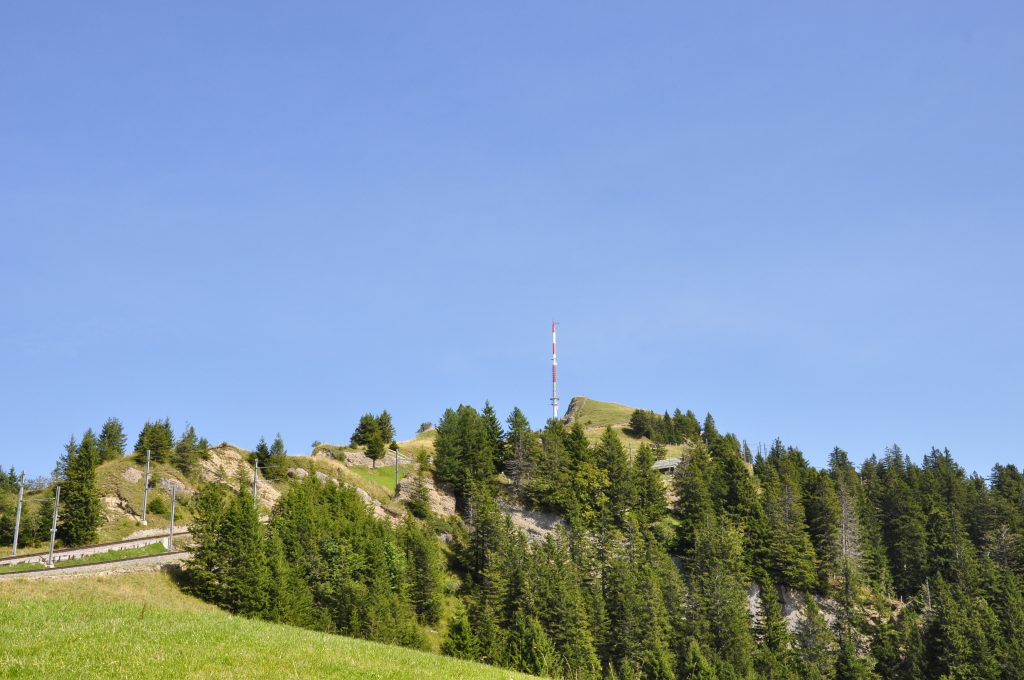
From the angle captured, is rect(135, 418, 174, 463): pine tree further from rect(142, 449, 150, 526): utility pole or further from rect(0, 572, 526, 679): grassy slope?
rect(0, 572, 526, 679): grassy slope

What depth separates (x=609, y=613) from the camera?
320 ft

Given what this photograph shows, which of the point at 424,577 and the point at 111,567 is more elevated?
the point at 111,567

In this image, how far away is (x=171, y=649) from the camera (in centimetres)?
3014

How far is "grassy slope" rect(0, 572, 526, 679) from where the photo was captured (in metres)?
27.5

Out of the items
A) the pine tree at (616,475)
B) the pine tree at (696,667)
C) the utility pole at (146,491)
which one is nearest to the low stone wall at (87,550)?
the utility pole at (146,491)

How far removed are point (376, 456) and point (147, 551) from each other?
192 feet

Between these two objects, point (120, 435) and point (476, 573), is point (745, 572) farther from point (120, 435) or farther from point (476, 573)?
point (120, 435)

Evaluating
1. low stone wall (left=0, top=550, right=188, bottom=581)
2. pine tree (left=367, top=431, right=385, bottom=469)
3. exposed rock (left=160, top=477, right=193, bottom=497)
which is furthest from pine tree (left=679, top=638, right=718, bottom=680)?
exposed rock (left=160, top=477, right=193, bottom=497)

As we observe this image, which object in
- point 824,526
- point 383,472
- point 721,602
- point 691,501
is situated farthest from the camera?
point 383,472

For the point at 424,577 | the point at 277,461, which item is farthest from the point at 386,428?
the point at 424,577

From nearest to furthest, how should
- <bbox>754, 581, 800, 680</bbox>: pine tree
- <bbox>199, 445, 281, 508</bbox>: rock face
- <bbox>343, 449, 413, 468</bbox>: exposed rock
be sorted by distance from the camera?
<bbox>754, 581, 800, 680</bbox>: pine tree, <bbox>199, 445, 281, 508</bbox>: rock face, <bbox>343, 449, 413, 468</bbox>: exposed rock

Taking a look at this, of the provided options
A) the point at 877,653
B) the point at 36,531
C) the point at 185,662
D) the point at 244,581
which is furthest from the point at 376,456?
the point at 185,662

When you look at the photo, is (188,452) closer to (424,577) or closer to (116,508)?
(116,508)

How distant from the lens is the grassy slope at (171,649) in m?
27.5
